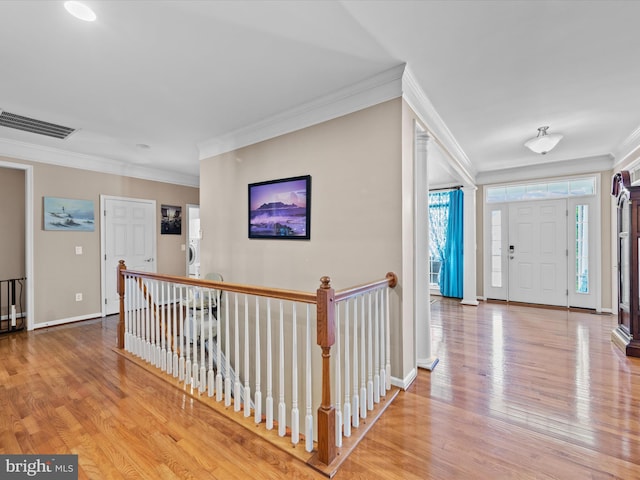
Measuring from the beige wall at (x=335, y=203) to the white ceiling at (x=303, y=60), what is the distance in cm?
38

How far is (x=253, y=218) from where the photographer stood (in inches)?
142

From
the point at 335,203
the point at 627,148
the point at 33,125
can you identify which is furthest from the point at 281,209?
the point at 627,148

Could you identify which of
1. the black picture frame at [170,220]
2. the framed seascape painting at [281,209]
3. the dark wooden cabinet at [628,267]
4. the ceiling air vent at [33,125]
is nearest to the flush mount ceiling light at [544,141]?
the dark wooden cabinet at [628,267]

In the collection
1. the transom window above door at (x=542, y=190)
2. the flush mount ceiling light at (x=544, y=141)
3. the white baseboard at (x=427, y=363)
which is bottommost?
the white baseboard at (x=427, y=363)

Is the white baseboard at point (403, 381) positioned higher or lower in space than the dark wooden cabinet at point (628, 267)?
lower

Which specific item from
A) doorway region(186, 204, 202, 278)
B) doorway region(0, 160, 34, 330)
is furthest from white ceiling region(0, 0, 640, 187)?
doorway region(186, 204, 202, 278)

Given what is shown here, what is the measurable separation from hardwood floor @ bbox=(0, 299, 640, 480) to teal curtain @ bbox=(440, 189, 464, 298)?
279 cm

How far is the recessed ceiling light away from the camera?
1702 mm

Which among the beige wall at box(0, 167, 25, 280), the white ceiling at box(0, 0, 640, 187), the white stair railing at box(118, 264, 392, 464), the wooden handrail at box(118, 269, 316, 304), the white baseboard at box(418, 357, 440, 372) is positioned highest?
the white ceiling at box(0, 0, 640, 187)

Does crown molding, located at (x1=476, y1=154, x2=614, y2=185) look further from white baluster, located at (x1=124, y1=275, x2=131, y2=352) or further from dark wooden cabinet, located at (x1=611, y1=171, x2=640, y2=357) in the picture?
white baluster, located at (x1=124, y1=275, x2=131, y2=352)

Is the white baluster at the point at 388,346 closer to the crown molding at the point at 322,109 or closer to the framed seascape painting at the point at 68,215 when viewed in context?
the crown molding at the point at 322,109

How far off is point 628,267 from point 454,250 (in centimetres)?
293

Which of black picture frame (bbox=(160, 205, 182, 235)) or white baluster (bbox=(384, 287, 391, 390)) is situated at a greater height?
black picture frame (bbox=(160, 205, 182, 235))

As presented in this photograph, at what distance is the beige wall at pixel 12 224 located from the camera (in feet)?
14.8
